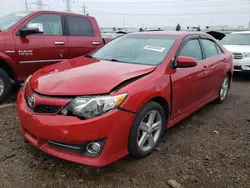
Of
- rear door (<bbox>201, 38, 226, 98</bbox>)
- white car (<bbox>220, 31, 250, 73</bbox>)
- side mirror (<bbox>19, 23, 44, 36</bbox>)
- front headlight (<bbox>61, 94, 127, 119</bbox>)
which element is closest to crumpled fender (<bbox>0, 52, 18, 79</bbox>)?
side mirror (<bbox>19, 23, 44, 36</bbox>)

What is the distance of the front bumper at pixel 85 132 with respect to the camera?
228cm

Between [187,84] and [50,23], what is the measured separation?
3190 mm

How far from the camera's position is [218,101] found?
5074 mm

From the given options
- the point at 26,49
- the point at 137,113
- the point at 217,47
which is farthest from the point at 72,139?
the point at 217,47

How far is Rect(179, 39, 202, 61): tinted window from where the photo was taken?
3.60 metres

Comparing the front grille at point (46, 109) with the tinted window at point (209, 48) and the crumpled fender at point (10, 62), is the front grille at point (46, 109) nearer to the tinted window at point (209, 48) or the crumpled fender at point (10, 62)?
the crumpled fender at point (10, 62)

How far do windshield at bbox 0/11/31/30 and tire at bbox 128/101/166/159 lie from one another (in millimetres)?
3304

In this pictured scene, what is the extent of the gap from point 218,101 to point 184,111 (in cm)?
185

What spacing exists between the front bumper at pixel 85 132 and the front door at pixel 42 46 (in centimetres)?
247

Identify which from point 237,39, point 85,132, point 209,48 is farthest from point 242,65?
point 85,132

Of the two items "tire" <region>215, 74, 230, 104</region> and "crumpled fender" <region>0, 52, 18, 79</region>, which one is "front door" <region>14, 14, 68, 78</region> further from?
"tire" <region>215, 74, 230, 104</region>

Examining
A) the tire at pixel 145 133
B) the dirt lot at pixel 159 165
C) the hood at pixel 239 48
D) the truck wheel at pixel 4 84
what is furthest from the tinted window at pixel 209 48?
the hood at pixel 239 48

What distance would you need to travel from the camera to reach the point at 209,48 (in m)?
4.45

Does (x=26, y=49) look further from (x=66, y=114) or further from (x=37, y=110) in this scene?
(x=66, y=114)
